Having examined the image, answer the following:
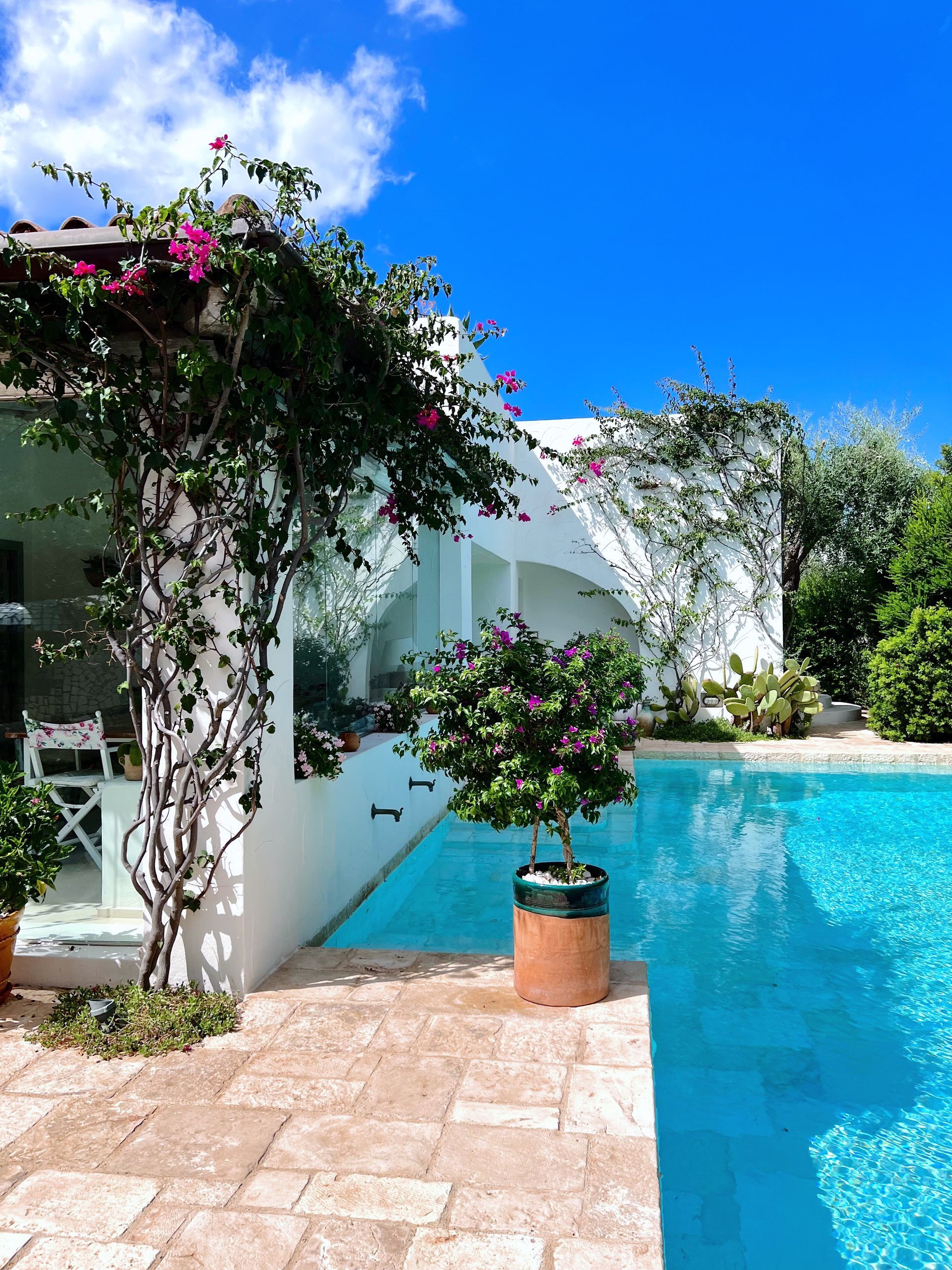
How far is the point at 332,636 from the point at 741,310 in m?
12.2

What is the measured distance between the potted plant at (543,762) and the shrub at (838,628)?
36.5ft

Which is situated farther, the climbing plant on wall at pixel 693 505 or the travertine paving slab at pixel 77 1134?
the climbing plant on wall at pixel 693 505

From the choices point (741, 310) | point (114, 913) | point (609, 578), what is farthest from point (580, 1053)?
point (741, 310)

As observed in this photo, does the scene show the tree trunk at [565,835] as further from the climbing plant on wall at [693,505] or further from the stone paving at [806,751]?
the climbing plant on wall at [693,505]

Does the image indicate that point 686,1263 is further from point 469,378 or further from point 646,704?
point 646,704

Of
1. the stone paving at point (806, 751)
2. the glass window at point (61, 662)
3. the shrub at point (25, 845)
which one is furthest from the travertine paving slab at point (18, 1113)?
the stone paving at point (806, 751)

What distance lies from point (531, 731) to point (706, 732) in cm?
877

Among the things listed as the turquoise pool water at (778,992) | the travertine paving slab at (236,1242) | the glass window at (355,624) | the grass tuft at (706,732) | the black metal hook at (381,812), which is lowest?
the turquoise pool water at (778,992)

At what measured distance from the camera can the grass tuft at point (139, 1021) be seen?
321 centimetres

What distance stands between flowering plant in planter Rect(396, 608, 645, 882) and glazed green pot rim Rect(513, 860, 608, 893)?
0.06m

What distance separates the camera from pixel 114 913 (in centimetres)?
421

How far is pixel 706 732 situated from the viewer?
1198cm

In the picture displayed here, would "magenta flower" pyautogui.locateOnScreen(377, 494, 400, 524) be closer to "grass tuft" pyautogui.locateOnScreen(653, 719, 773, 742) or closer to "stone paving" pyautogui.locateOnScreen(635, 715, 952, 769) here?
"stone paving" pyautogui.locateOnScreen(635, 715, 952, 769)

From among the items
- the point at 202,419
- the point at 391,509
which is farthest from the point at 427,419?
the point at 202,419
